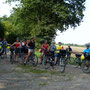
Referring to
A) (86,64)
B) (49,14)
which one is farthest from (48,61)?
(49,14)

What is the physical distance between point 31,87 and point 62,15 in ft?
70.1

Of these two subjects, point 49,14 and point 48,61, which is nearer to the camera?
point 48,61

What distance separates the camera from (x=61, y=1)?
2775 centimetres

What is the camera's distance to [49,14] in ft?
94.9

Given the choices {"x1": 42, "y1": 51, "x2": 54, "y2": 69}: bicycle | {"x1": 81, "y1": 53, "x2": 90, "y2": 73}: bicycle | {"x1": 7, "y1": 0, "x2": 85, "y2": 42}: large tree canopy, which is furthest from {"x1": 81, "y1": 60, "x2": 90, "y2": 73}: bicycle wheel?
{"x1": 7, "y1": 0, "x2": 85, "y2": 42}: large tree canopy

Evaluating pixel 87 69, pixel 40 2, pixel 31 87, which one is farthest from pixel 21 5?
pixel 31 87

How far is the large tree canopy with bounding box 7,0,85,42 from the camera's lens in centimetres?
2644

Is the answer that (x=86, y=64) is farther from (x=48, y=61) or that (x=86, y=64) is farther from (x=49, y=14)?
(x=49, y=14)

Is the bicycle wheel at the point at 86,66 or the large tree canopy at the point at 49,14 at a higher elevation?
the large tree canopy at the point at 49,14

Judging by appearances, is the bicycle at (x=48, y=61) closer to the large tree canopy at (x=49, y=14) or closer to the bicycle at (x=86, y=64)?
the bicycle at (x=86, y=64)

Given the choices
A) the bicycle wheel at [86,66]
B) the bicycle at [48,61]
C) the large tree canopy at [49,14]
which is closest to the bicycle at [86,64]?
the bicycle wheel at [86,66]

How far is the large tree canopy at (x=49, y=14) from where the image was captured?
26.4 meters

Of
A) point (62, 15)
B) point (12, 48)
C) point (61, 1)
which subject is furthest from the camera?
point (61, 1)

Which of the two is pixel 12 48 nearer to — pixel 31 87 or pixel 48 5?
pixel 31 87
